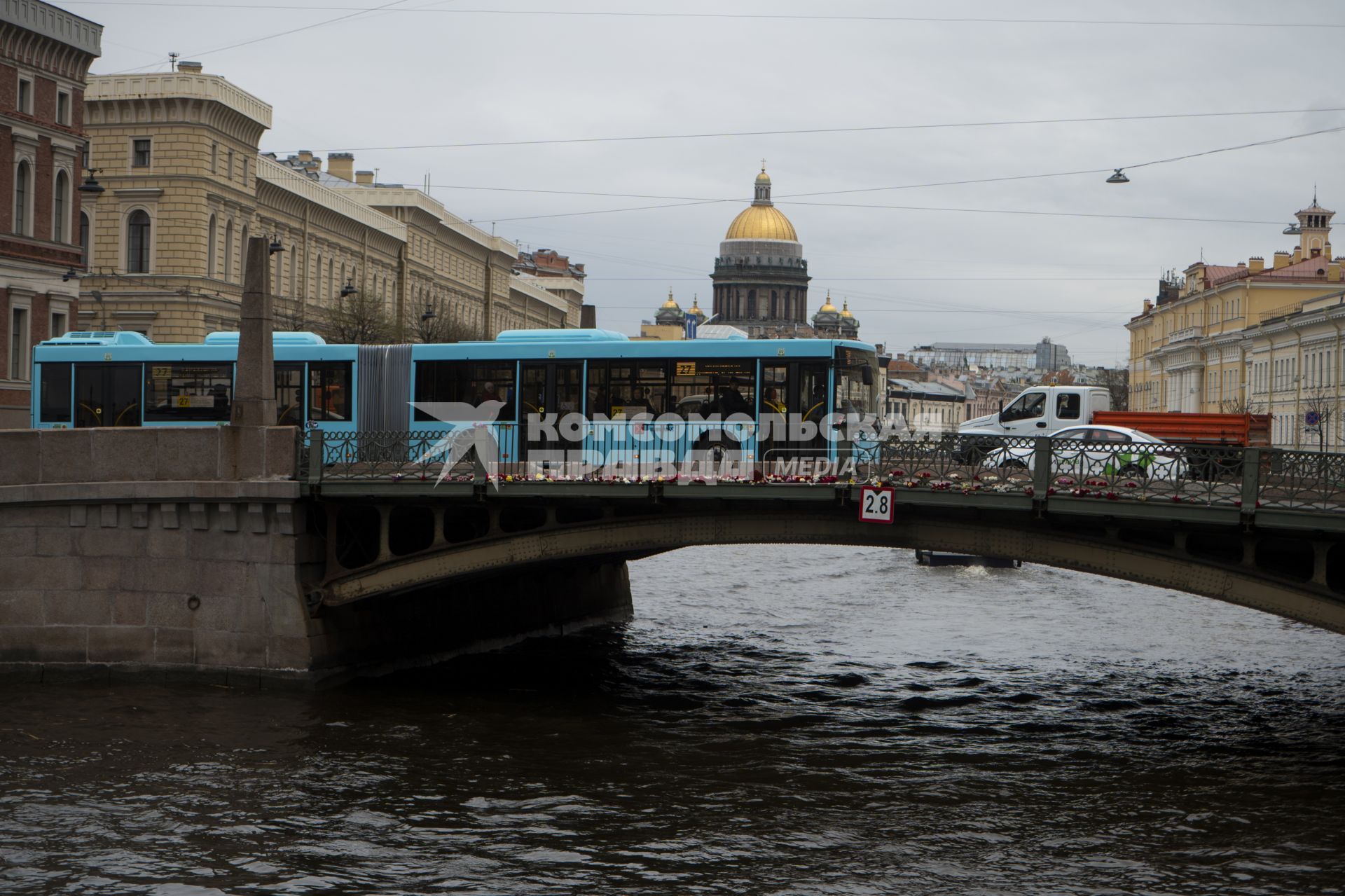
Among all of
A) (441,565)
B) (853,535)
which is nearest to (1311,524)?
(853,535)

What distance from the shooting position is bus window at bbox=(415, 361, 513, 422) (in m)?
28.0

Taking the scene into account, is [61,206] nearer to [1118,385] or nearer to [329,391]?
[329,391]

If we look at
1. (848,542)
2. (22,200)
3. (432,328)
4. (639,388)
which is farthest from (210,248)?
(848,542)

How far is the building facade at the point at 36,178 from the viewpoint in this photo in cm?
4212

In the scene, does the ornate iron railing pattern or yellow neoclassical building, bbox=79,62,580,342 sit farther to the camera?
yellow neoclassical building, bbox=79,62,580,342

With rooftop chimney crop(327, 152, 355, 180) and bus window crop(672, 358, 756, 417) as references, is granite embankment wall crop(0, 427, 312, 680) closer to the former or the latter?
bus window crop(672, 358, 756, 417)

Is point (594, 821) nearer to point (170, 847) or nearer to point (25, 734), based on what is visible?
point (170, 847)

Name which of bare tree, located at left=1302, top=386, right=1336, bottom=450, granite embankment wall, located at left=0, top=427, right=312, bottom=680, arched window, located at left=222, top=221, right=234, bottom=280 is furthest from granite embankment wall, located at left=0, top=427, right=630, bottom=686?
bare tree, located at left=1302, top=386, right=1336, bottom=450

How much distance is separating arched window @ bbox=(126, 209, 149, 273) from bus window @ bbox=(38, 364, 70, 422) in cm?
2723

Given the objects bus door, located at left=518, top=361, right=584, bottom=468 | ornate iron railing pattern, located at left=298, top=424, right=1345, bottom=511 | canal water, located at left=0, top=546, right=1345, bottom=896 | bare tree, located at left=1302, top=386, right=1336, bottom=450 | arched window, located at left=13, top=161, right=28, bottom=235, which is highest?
arched window, located at left=13, top=161, right=28, bottom=235

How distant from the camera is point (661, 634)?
33719mm

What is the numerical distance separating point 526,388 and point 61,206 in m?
23.0

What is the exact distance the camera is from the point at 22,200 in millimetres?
43094

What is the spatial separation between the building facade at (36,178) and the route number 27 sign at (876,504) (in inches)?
1092
